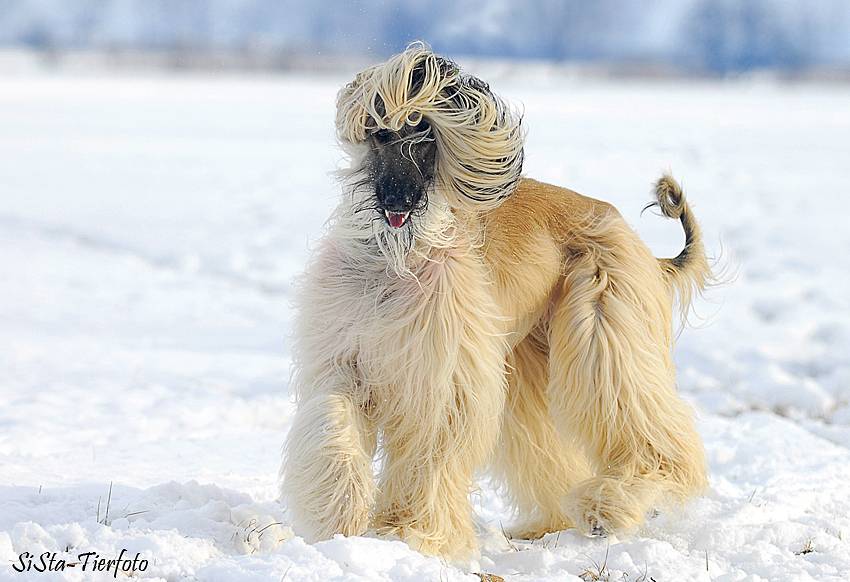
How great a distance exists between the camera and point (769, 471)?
2.99 meters

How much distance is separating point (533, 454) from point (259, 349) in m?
2.45

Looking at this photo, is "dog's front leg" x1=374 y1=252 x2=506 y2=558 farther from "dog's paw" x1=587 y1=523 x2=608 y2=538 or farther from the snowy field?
"dog's paw" x1=587 y1=523 x2=608 y2=538

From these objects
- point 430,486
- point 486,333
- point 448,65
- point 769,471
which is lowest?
point 769,471

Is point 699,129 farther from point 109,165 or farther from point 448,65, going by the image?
point 448,65

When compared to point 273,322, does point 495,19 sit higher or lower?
higher

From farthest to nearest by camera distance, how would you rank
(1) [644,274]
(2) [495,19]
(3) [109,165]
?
(2) [495,19]
(3) [109,165]
(1) [644,274]

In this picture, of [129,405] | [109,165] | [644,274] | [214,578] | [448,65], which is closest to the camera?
[214,578]

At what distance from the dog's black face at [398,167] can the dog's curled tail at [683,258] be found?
1.02m

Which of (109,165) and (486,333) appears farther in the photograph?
(109,165)

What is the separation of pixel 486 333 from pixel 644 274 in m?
0.60

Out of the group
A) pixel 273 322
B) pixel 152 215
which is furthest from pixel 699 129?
pixel 273 322

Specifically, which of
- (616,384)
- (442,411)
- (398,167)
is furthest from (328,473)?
(616,384)

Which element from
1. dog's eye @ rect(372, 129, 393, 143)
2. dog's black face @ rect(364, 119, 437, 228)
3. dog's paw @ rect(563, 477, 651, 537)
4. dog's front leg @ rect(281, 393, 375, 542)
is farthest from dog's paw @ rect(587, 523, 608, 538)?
dog's eye @ rect(372, 129, 393, 143)

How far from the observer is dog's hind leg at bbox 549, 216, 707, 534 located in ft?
7.72
